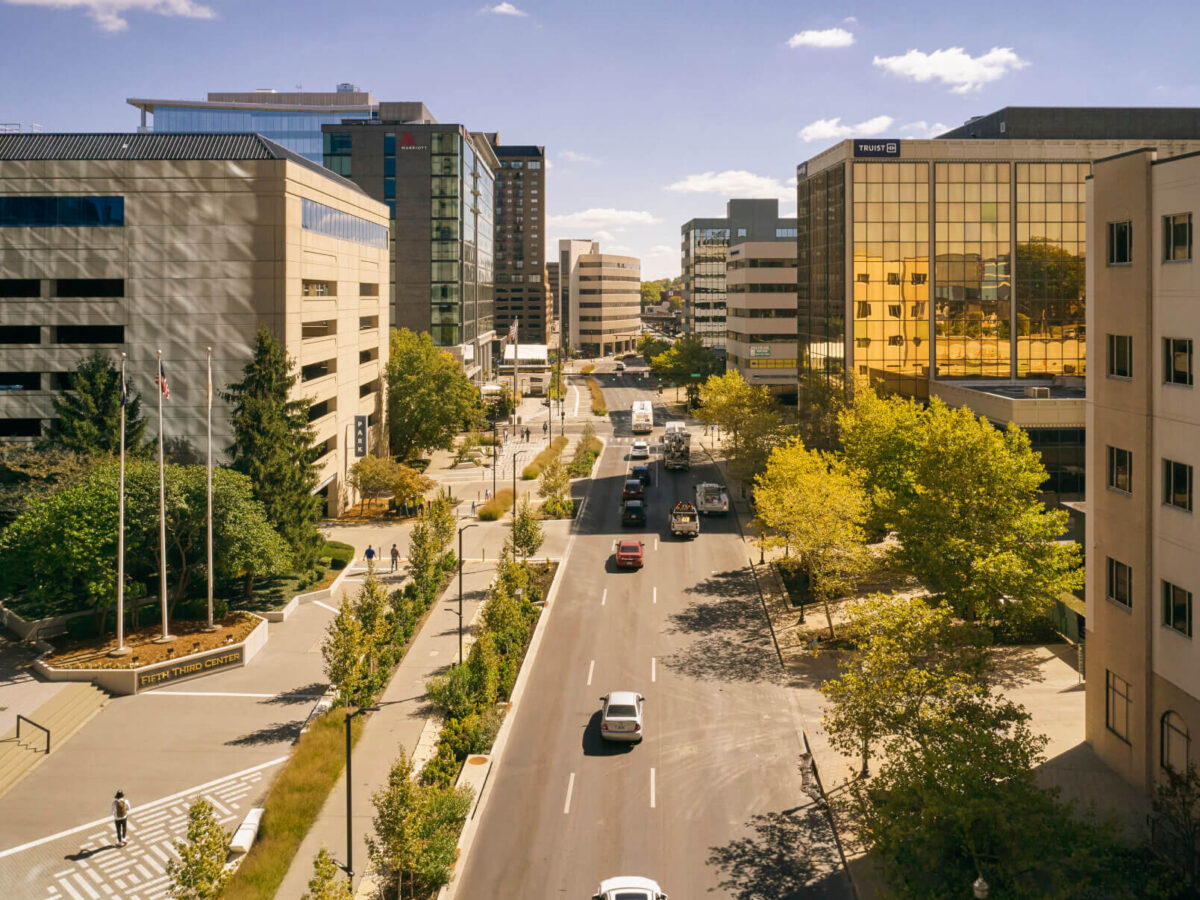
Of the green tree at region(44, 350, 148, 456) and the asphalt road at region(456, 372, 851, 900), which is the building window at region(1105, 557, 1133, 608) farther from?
the green tree at region(44, 350, 148, 456)

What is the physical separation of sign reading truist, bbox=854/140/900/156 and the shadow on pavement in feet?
221

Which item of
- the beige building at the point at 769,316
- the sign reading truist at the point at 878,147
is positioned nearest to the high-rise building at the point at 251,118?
the beige building at the point at 769,316

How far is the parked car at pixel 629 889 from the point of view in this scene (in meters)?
22.9

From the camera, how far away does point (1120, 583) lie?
2992 centimetres

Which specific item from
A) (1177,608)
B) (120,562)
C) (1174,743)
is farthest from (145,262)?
(1174,743)

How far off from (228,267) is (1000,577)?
44439mm

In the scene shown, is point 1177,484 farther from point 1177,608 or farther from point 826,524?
point 826,524

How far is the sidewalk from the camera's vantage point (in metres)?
26.6

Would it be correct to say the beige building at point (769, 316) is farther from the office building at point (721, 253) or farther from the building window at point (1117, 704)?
the building window at point (1117, 704)

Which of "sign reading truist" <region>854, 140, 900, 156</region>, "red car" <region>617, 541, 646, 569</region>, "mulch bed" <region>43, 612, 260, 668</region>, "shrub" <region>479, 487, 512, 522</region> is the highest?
"sign reading truist" <region>854, 140, 900, 156</region>

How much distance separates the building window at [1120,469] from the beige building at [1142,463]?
0.12ft

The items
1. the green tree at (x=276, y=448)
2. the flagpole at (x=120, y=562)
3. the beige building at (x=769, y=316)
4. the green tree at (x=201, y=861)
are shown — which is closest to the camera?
the green tree at (x=201, y=861)

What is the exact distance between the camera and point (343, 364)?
70875 mm

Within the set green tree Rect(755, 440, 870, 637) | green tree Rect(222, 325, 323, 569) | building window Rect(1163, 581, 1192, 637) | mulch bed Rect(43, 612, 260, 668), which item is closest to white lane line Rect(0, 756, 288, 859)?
mulch bed Rect(43, 612, 260, 668)
